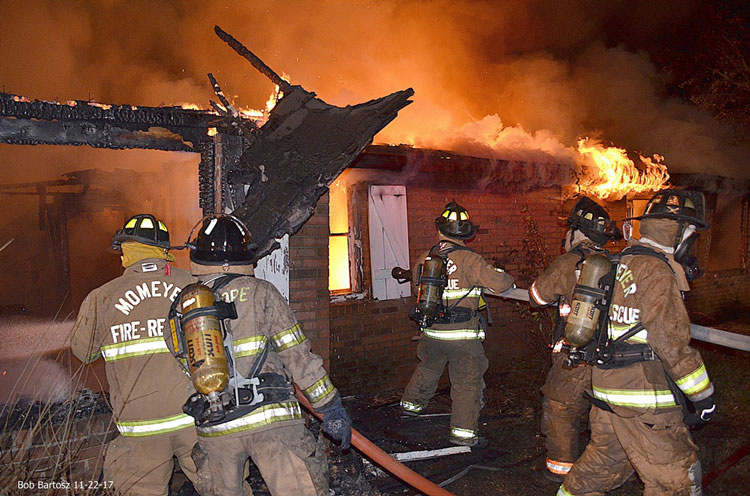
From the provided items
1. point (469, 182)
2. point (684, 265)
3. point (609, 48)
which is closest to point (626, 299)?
point (684, 265)

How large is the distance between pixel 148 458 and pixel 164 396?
1.27 feet

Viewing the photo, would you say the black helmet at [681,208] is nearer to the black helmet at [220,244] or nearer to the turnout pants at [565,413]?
the turnout pants at [565,413]

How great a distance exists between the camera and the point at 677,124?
588 inches

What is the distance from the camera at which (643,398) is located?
317 cm

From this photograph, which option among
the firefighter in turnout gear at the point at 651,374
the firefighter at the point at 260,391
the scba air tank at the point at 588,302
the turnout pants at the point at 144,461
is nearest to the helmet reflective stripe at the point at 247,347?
the firefighter at the point at 260,391

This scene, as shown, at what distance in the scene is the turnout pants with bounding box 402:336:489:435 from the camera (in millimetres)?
5207

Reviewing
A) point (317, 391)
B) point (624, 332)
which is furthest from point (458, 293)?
point (317, 391)

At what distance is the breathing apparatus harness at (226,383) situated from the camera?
2611mm

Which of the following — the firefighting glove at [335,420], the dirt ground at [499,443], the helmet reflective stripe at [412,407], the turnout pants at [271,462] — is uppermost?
the firefighting glove at [335,420]

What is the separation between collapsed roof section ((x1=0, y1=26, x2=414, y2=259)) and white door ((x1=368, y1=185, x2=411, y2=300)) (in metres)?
2.32

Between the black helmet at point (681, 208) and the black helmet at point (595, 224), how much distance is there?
1159 millimetres

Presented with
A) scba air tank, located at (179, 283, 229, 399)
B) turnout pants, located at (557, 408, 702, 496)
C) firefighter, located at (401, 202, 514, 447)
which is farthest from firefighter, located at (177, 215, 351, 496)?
firefighter, located at (401, 202, 514, 447)

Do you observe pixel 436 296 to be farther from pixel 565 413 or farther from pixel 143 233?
pixel 143 233

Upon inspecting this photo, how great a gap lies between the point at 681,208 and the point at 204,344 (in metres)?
2.91
